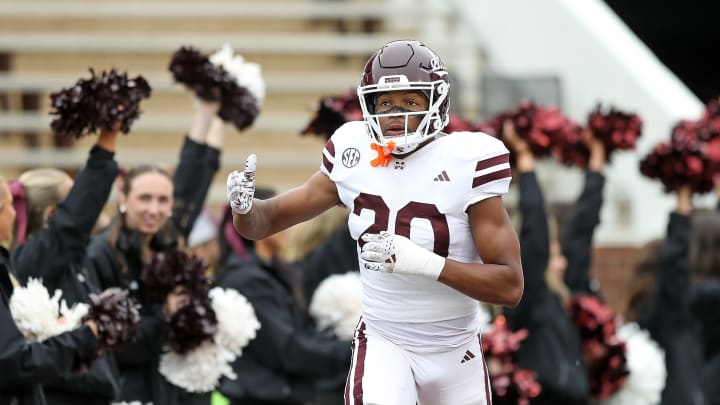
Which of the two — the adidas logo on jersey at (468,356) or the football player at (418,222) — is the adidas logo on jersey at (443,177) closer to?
the football player at (418,222)

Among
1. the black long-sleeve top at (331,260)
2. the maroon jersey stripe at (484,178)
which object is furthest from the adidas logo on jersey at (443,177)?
the black long-sleeve top at (331,260)

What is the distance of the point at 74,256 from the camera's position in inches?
262

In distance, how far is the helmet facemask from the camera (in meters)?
5.52

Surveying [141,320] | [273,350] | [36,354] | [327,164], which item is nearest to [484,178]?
[327,164]

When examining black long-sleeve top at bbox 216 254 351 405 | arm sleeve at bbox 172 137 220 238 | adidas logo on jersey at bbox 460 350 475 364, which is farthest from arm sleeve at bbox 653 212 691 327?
adidas logo on jersey at bbox 460 350 475 364

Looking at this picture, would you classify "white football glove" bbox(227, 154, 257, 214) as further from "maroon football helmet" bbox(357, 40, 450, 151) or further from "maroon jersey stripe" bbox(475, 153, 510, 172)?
"maroon jersey stripe" bbox(475, 153, 510, 172)

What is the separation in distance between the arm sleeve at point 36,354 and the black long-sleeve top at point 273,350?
181cm

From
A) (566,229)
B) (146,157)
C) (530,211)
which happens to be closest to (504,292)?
(530,211)

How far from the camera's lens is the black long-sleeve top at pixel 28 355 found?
5.91 metres

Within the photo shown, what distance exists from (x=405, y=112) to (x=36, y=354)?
1735 millimetres

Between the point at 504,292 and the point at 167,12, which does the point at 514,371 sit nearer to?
the point at 504,292

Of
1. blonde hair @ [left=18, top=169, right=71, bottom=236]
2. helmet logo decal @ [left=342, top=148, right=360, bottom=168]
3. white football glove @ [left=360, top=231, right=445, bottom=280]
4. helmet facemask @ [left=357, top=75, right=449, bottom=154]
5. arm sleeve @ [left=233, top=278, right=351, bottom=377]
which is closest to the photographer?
white football glove @ [left=360, top=231, right=445, bottom=280]

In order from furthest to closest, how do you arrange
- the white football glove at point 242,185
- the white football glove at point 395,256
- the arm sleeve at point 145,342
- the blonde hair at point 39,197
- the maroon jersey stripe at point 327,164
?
the blonde hair at point 39,197 → the arm sleeve at point 145,342 → the maroon jersey stripe at point 327,164 → the white football glove at point 242,185 → the white football glove at point 395,256

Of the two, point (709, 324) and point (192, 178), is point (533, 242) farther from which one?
point (192, 178)
